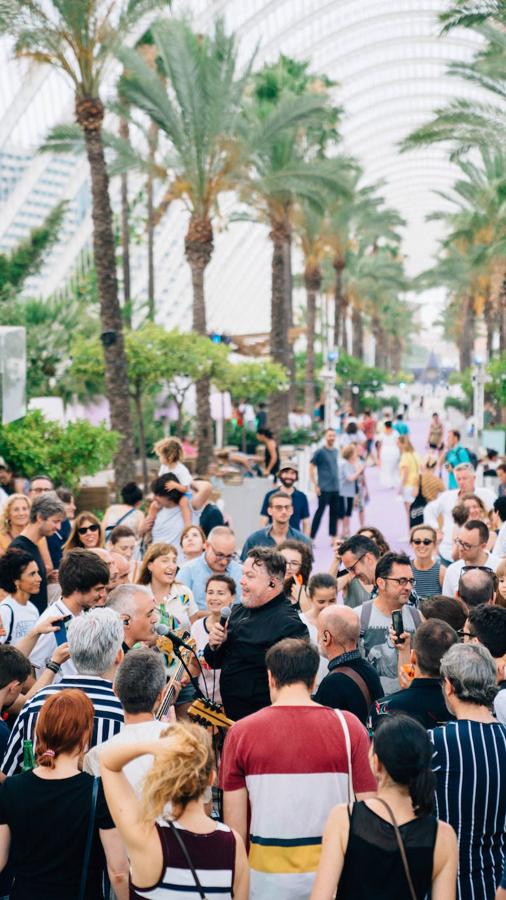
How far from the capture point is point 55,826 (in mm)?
3541

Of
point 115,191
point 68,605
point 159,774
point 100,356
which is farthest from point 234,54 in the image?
point 115,191

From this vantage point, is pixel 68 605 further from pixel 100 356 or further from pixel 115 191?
pixel 115 191

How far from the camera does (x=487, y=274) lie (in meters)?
44.5

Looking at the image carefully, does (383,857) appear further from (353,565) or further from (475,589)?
(353,565)

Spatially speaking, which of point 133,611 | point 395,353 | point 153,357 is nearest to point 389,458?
point 153,357

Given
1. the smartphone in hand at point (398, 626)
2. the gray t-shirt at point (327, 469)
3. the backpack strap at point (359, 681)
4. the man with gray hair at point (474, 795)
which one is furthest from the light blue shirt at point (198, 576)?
the gray t-shirt at point (327, 469)

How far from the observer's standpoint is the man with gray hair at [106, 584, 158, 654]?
5504 millimetres

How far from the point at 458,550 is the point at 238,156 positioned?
16.2 metres

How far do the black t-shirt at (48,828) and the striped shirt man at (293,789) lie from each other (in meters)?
0.54

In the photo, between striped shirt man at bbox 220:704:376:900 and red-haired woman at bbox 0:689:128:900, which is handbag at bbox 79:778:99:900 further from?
striped shirt man at bbox 220:704:376:900

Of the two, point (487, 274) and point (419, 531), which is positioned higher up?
point (487, 274)

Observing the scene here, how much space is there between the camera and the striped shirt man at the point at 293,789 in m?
3.75

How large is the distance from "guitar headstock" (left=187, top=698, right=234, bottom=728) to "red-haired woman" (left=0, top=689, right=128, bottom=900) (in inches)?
45.2

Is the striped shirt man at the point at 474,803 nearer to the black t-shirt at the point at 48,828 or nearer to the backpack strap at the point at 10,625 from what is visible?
the black t-shirt at the point at 48,828
